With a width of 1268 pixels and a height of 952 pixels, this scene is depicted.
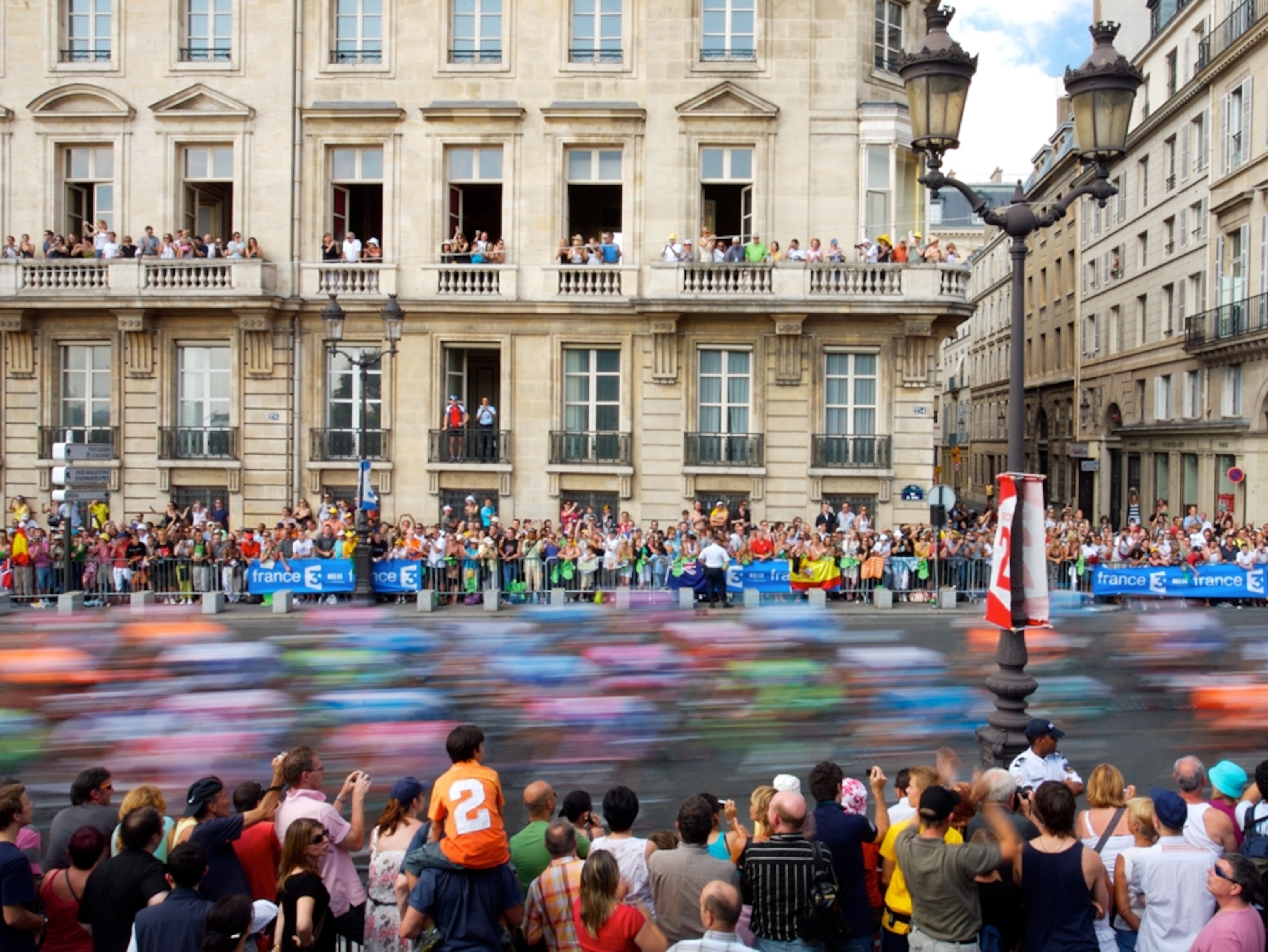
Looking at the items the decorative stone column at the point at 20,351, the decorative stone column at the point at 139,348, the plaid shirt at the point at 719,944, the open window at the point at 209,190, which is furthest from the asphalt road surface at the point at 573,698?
the decorative stone column at the point at 20,351

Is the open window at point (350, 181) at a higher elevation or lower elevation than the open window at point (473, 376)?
higher

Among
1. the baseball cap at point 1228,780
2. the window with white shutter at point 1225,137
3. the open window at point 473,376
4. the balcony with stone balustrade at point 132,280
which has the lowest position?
the baseball cap at point 1228,780

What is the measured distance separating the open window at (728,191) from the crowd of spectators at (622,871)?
2089 cm

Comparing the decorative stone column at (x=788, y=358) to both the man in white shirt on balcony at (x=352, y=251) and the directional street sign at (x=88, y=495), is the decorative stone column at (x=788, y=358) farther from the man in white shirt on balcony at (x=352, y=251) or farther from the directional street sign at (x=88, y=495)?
the directional street sign at (x=88, y=495)

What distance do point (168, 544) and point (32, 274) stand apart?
8651mm

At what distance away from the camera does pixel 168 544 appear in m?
21.8

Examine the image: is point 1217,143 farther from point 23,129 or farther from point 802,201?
point 23,129

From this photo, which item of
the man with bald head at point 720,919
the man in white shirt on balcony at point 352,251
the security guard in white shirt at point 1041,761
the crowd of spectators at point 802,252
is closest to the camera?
the man with bald head at point 720,919

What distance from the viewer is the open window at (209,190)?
1027 inches

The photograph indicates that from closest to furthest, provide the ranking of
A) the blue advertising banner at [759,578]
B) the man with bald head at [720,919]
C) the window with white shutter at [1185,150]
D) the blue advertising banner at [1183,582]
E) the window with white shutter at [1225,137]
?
1. the man with bald head at [720,919]
2. the blue advertising banner at [1183,582]
3. the blue advertising banner at [759,578]
4. the window with white shutter at [1225,137]
5. the window with white shutter at [1185,150]

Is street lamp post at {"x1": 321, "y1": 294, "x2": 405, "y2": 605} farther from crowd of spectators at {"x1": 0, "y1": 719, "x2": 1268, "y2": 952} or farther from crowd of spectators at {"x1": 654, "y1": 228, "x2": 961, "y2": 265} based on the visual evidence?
crowd of spectators at {"x1": 0, "y1": 719, "x2": 1268, "y2": 952}

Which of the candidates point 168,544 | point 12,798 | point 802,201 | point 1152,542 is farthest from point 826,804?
point 802,201

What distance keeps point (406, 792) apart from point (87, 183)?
26026 mm

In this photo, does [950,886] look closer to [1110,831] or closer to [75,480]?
[1110,831]
